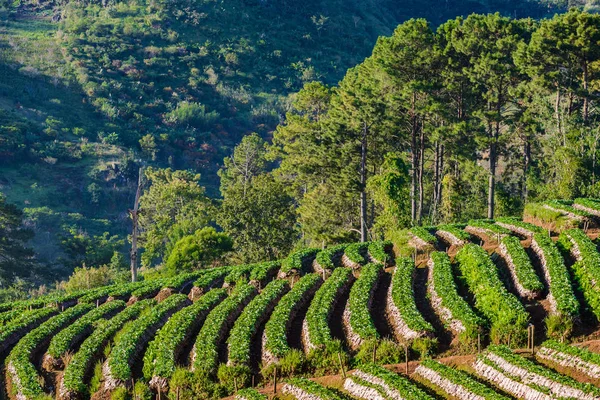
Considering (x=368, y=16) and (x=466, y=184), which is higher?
(x=368, y=16)

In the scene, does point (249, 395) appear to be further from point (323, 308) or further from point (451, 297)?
point (451, 297)

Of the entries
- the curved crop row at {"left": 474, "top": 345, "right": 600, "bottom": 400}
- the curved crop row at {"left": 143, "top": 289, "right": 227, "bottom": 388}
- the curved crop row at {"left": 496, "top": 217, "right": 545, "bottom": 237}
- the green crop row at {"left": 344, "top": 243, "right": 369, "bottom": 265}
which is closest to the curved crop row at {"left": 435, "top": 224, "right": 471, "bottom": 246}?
the curved crop row at {"left": 496, "top": 217, "right": 545, "bottom": 237}

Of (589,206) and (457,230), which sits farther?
(457,230)

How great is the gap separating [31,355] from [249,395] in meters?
13.6

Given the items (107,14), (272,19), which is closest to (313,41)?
(272,19)

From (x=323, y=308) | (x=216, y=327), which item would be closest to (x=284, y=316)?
(x=323, y=308)

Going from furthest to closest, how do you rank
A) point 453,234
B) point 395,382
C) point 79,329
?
1. point 453,234
2. point 79,329
3. point 395,382

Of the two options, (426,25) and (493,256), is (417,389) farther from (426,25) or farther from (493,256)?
(426,25)

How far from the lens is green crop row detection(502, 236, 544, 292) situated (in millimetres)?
33906

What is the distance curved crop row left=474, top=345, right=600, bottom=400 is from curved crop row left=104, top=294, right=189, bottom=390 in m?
13.8

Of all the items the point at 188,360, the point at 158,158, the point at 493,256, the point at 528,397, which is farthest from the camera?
the point at 158,158

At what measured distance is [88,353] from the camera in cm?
3431

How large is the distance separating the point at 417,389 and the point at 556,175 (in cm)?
4037

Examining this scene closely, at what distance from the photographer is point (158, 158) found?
124250mm
